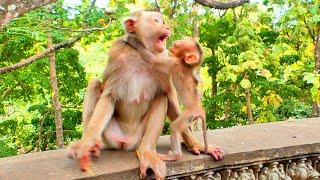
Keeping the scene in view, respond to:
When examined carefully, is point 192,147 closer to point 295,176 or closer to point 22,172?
point 295,176

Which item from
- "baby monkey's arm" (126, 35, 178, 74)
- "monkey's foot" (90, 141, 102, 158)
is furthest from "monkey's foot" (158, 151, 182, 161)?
"baby monkey's arm" (126, 35, 178, 74)

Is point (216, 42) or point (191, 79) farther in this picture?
point (216, 42)

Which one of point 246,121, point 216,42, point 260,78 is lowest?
point 246,121

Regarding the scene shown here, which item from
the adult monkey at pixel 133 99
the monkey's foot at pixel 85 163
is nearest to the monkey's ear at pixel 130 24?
the adult monkey at pixel 133 99

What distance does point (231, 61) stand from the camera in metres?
8.29

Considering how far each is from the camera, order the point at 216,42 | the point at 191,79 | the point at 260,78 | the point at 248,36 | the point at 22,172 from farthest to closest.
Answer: the point at 216,42
the point at 260,78
the point at 248,36
the point at 191,79
the point at 22,172

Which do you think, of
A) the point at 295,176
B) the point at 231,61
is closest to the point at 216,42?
the point at 231,61

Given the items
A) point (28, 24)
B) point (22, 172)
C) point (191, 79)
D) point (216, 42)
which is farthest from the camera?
point (216, 42)

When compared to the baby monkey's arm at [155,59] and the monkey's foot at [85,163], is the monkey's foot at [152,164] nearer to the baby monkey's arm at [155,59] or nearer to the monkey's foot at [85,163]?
the monkey's foot at [85,163]

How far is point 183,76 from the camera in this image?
333 centimetres

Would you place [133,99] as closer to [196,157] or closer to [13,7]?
[196,157]

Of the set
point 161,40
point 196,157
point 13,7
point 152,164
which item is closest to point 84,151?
point 152,164

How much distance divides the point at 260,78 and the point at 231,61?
550mm

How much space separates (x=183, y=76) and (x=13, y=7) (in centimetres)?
125
